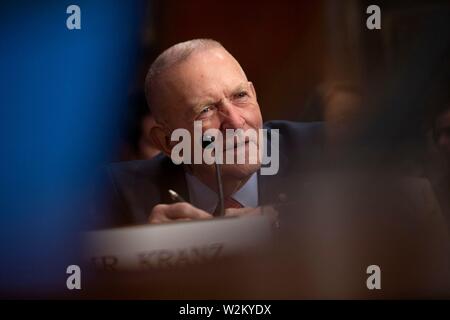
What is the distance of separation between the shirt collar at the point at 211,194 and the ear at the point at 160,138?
9 cm

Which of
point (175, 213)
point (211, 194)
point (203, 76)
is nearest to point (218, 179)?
point (211, 194)

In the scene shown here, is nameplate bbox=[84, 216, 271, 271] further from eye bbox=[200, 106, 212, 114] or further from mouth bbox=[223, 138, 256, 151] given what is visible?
eye bbox=[200, 106, 212, 114]

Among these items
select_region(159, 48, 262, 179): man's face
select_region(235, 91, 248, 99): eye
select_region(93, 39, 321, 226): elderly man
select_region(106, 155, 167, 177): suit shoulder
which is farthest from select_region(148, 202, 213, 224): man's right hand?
select_region(235, 91, 248, 99): eye

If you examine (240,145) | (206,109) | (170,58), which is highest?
(170,58)

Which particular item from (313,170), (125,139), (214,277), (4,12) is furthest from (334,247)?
(4,12)

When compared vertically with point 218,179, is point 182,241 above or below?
below

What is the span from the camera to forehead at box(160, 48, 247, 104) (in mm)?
1841

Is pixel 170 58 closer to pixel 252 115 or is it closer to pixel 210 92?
pixel 210 92

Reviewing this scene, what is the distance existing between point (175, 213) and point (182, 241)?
80 millimetres

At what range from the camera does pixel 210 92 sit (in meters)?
1.84

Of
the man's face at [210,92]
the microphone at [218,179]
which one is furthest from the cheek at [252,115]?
the microphone at [218,179]

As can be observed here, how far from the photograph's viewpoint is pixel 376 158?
6.14 ft

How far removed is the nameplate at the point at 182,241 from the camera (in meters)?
1.86

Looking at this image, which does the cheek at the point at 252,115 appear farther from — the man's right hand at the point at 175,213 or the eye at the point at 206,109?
the man's right hand at the point at 175,213
